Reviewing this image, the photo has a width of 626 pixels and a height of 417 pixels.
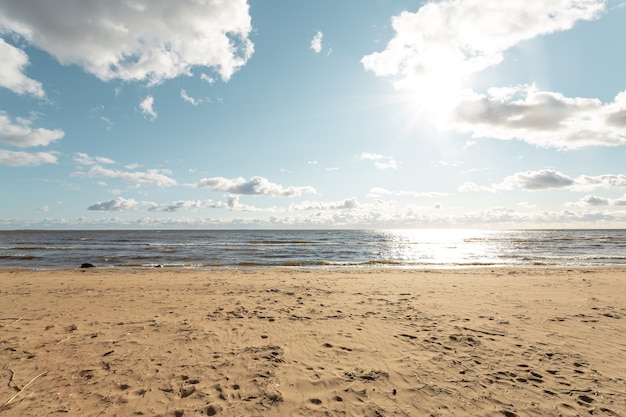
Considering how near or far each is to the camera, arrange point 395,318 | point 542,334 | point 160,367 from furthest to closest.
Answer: point 395,318 → point 542,334 → point 160,367

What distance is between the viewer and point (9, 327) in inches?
316

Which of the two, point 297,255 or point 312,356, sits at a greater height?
point 312,356

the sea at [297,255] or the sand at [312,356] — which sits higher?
→ the sand at [312,356]

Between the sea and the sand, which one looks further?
the sea

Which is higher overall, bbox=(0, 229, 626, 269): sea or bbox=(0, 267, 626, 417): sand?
bbox=(0, 267, 626, 417): sand

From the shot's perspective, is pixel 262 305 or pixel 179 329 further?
pixel 262 305

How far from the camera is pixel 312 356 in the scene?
649 centimetres

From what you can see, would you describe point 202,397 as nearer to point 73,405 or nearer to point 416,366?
point 73,405

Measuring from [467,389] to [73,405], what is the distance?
6312 millimetres

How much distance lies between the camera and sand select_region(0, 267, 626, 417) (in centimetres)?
478

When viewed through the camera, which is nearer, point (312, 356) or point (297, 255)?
point (312, 356)

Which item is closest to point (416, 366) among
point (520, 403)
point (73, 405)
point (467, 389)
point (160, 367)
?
point (467, 389)

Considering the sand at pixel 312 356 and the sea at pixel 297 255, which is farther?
the sea at pixel 297 255

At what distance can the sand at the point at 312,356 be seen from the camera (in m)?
4.78
